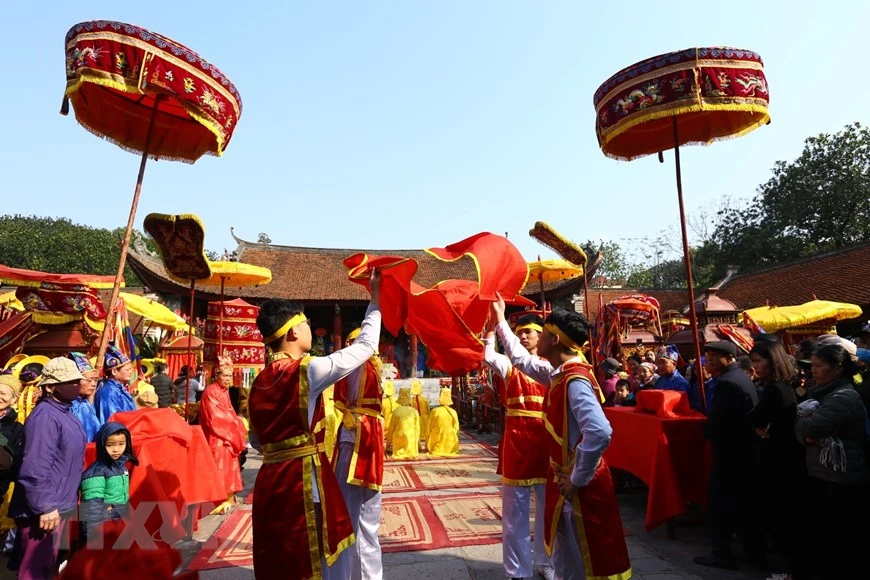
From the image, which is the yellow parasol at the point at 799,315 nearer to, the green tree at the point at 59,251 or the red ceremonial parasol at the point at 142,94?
the red ceremonial parasol at the point at 142,94

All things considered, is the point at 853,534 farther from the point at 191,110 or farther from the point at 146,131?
the point at 146,131

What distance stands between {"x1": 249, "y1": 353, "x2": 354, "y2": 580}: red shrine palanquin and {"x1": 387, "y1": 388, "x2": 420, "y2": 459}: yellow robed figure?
5822 millimetres

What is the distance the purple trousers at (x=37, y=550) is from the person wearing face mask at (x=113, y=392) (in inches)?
54.8

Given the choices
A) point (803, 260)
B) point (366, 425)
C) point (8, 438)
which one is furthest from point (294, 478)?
point (803, 260)

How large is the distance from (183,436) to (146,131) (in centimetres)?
289

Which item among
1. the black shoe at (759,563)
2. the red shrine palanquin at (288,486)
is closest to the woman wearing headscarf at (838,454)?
the black shoe at (759,563)

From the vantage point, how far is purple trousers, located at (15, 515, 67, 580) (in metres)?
3.10

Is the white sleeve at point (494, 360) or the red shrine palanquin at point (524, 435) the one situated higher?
the white sleeve at point (494, 360)

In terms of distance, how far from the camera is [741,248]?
27688mm

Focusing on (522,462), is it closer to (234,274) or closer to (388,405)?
(234,274)

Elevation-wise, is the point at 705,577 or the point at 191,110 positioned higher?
the point at 191,110

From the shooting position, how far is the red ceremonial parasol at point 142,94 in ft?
11.9

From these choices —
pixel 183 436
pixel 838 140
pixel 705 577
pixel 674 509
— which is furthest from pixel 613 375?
pixel 838 140

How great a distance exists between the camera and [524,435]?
3.65 metres
